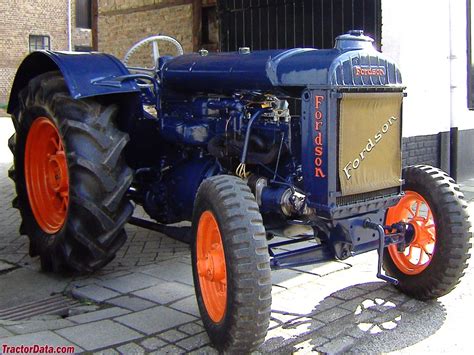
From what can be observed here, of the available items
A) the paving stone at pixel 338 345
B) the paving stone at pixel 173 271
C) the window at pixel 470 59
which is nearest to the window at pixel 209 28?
the window at pixel 470 59

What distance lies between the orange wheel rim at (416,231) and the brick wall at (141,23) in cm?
629

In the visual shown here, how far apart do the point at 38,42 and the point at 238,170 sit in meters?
28.8

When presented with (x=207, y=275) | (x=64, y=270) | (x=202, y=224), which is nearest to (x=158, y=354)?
(x=207, y=275)

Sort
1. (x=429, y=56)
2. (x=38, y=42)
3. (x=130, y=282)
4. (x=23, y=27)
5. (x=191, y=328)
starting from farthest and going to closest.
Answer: (x=38, y=42)
(x=23, y=27)
(x=429, y=56)
(x=130, y=282)
(x=191, y=328)

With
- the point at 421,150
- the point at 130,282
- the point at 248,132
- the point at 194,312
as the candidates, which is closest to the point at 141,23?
the point at 421,150

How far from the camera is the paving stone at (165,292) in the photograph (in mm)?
4199

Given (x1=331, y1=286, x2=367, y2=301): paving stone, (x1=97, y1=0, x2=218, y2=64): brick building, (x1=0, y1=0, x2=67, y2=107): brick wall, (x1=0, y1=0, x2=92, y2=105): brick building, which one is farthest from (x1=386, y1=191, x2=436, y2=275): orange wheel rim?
(x1=0, y1=0, x2=67, y2=107): brick wall

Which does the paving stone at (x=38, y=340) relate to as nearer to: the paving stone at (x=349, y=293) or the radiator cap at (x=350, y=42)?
the paving stone at (x=349, y=293)

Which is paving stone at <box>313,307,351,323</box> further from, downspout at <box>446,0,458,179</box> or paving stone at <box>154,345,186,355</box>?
downspout at <box>446,0,458,179</box>

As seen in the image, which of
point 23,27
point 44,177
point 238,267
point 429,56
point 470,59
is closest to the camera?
point 238,267

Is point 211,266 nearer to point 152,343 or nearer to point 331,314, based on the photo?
point 152,343

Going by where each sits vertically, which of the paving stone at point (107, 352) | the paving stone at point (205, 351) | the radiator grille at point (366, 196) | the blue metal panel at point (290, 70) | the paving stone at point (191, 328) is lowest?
the paving stone at point (205, 351)

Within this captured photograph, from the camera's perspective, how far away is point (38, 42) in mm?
30109

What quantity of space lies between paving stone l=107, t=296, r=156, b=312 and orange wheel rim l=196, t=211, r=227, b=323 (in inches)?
29.7
